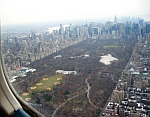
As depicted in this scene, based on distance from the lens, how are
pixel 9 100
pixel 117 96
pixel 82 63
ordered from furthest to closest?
pixel 82 63 → pixel 9 100 → pixel 117 96

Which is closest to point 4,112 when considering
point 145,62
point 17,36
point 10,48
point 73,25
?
point 10,48

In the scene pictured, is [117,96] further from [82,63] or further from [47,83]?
[47,83]

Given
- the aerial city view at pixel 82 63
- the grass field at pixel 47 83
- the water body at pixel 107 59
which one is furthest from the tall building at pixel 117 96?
the grass field at pixel 47 83

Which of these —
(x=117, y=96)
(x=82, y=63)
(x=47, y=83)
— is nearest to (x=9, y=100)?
(x=47, y=83)

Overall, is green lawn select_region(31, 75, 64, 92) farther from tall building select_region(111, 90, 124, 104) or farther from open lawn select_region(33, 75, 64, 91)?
tall building select_region(111, 90, 124, 104)

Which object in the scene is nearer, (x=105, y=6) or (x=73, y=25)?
(x=105, y=6)

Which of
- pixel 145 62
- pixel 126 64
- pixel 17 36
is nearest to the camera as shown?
pixel 145 62

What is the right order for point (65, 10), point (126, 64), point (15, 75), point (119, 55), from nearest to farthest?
point (126, 64)
point (119, 55)
point (65, 10)
point (15, 75)

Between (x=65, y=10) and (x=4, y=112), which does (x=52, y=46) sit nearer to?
(x=65, y=10)

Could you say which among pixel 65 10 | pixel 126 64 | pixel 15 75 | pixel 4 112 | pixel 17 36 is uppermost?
pixel 65 10

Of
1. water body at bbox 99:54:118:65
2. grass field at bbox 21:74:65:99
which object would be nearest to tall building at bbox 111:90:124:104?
water body at bbox 99:54:118:65
